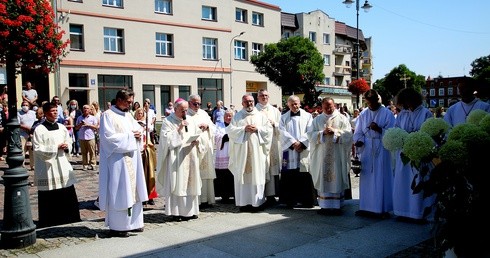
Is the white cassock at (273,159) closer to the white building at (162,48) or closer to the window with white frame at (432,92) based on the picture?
the white building at (162,48)

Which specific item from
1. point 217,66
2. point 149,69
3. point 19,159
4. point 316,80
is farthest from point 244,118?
point 316,80

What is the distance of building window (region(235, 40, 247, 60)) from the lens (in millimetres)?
36906

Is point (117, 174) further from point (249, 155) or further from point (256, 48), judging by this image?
point (256, 48)

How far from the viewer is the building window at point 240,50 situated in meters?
36.9

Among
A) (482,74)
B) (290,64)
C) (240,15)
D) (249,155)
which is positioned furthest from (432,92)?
(249,155)

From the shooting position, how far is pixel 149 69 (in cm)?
3023

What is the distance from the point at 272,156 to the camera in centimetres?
794

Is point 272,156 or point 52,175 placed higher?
point 272,156

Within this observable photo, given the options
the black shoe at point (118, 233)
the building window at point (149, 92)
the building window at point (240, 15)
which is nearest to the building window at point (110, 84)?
the building window at point (149, 92)

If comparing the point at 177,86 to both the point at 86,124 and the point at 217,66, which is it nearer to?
the point at 217,66

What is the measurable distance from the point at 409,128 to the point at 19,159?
5723 millimetres

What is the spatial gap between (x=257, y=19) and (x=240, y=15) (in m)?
2.38

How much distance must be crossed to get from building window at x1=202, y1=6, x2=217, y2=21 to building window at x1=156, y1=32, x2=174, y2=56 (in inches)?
145

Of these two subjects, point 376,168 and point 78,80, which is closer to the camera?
point 376,168
